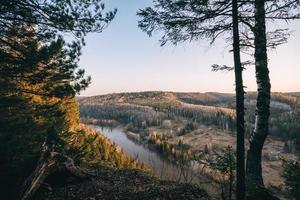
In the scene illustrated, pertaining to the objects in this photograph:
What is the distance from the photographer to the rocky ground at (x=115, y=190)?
795 centimetres

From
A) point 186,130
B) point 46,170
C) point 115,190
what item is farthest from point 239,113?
point 186,130

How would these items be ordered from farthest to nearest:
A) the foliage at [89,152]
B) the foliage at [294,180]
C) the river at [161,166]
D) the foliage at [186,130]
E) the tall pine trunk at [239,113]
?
the foliage at [186,130]
the foliage at [89,152]
the river at [161,166]
the foliage at [294,180]
the tall pine trunk at [239,113]

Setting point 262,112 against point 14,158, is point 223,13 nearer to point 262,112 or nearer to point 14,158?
point 262,112

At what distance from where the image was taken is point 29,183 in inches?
321

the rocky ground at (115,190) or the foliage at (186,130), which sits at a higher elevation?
the rocky ground at (115,190)

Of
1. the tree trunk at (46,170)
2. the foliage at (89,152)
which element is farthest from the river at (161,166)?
the tree trunk at (46,170)

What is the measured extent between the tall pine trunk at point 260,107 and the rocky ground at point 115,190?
1590 mm

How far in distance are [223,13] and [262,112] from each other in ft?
10.1

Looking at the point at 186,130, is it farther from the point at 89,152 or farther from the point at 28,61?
the point at 28,61

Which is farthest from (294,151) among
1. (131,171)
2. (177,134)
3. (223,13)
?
(223,13)

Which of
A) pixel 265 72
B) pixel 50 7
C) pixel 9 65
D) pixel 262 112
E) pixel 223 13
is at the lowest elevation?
pixel 262 112

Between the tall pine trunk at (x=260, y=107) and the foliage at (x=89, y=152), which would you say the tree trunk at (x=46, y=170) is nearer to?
the foliage at (x=89, y=152)

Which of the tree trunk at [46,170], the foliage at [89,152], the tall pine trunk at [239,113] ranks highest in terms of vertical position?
the tall pine trunk at [239,113]

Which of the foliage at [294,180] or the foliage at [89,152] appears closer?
the foliage at [294,180]
